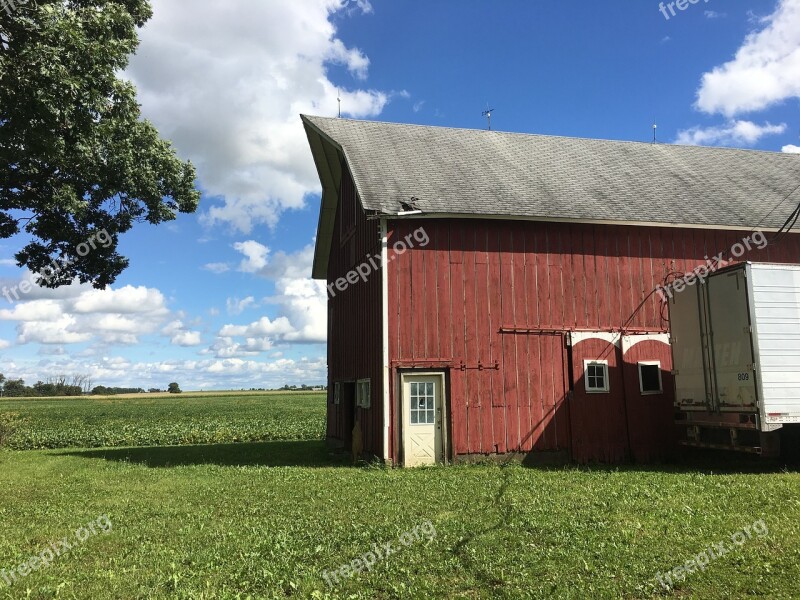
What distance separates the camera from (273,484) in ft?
41.7

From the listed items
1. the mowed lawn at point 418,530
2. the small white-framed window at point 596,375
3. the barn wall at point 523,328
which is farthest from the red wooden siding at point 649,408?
the mowed lawn at point 418,530

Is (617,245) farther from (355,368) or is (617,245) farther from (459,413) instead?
(355,368)

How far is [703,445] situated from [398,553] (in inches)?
370

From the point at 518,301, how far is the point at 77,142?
11.2 m

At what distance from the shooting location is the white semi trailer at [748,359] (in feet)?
40.1

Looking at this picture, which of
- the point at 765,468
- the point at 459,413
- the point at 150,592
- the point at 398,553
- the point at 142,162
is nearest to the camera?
the point at 150,592

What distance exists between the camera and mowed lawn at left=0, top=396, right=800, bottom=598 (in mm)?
6223

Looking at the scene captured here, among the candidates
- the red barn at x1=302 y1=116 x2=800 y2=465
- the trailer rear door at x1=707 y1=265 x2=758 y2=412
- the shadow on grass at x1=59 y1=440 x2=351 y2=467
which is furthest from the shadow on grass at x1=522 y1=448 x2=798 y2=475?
the shadow on grass at x1=59 y1=440 x2=351 y2=467

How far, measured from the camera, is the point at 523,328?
15.7 metres

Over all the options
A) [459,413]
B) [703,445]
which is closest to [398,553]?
[459,413]

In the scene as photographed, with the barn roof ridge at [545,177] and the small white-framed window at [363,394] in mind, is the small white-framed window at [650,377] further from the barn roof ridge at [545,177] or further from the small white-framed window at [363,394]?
the small white-framed window at [363,394]

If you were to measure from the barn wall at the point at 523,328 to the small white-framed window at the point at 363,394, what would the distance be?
63.5 inches

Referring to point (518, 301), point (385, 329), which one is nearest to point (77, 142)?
point (385, 329)

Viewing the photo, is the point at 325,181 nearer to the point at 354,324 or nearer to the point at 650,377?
the point at 354,324
